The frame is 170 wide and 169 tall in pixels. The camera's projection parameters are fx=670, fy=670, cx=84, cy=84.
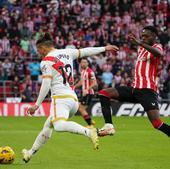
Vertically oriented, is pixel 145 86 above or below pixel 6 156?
above

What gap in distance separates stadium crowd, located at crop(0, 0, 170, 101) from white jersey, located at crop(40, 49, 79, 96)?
58.5 ft

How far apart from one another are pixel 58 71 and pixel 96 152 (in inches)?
134

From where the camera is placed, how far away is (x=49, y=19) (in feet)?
114

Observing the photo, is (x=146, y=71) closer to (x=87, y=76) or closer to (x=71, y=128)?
(x=71, y=128)

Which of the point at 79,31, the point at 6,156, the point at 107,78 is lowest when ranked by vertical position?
the point at 107,78

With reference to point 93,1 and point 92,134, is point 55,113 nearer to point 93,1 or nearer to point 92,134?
point 92,134

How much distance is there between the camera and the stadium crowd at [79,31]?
30734 millimetres

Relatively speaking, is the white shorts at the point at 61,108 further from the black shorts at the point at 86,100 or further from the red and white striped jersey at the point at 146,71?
the black shorts at the point at 86,100

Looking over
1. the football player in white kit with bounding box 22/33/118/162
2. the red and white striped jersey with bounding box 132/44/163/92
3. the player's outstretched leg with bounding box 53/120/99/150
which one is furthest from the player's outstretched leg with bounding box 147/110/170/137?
the player's outstretched leg with bounding box 53/120/99/150

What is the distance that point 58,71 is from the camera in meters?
11.8

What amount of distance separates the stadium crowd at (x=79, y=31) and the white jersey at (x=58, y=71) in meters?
17.8

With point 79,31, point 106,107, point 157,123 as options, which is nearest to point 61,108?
point 106,107

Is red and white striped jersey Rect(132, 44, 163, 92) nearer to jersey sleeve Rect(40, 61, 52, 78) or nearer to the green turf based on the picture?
the green turf

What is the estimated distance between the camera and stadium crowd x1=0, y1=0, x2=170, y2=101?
30734mm
